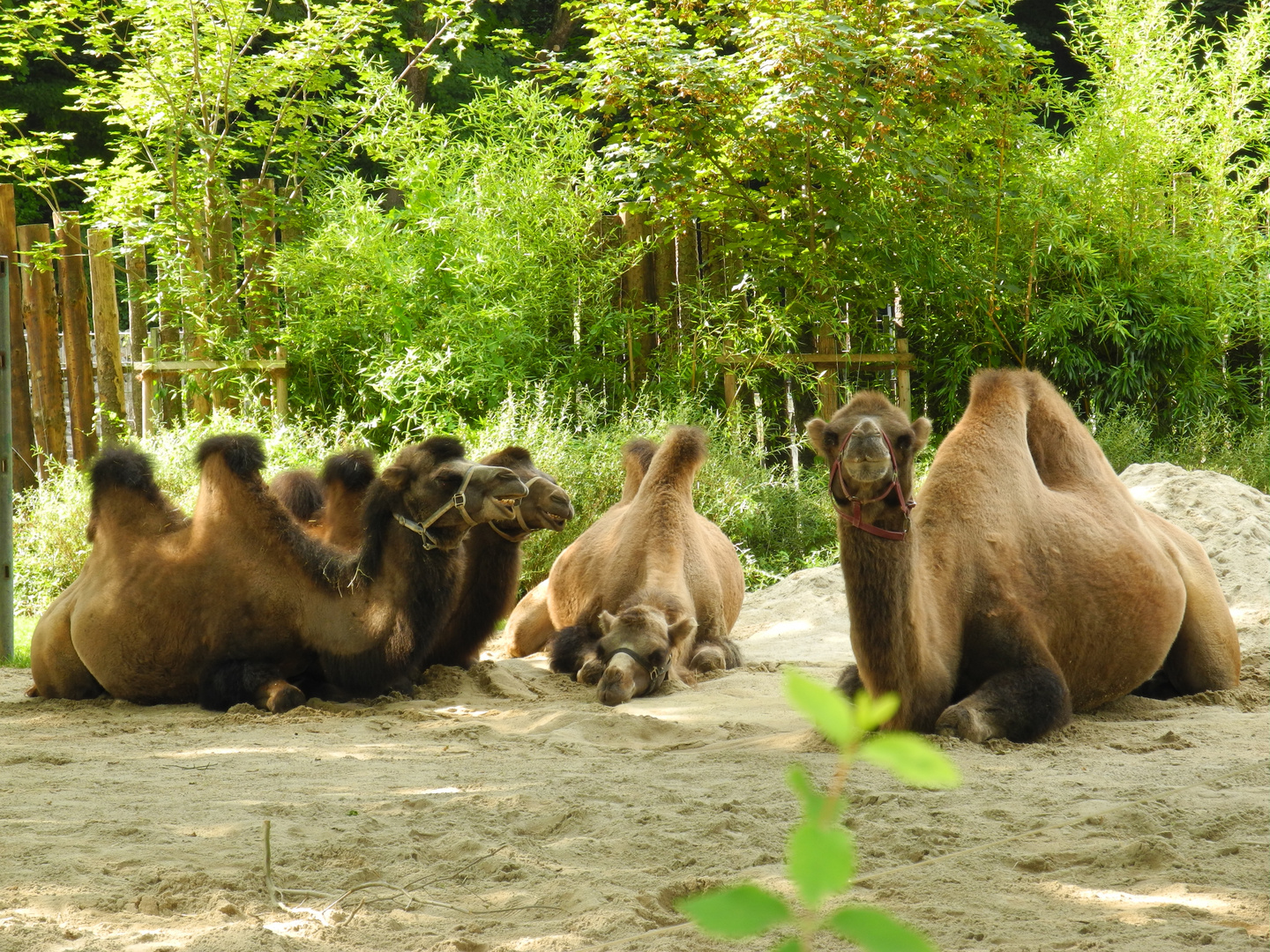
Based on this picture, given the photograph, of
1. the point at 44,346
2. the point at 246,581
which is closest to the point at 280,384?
the point at 44,346

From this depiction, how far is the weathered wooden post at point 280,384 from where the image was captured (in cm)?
1002

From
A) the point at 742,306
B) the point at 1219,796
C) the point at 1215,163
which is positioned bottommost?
the point at 1219,796

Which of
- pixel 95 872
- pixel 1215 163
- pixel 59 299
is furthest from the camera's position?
pixel 1215 163

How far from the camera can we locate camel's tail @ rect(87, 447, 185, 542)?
518cm

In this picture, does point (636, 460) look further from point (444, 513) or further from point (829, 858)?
point (829, 858)

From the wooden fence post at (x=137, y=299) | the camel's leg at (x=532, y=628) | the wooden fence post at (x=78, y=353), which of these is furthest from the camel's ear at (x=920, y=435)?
the wooden fence post at (x=78, y=353)

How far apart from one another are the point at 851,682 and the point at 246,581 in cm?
257

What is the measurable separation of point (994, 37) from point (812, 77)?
1.73 meters

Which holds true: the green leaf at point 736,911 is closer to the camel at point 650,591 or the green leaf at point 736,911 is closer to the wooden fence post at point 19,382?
the camel at point 650,591

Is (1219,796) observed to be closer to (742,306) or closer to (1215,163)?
(742,306)

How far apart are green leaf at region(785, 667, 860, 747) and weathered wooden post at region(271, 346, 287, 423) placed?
A: 32.1 ft

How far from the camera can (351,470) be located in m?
5.74

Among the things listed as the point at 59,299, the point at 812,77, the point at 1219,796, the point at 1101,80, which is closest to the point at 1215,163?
the point at 1101,80

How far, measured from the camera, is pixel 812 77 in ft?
31.7
